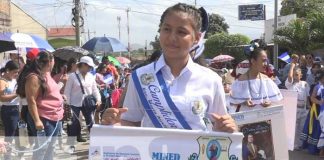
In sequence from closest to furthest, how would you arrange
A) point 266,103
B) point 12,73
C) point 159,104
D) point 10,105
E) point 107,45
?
point 159,104 < point 266,103 < point 10,105 < point 12,73 < point 107,45

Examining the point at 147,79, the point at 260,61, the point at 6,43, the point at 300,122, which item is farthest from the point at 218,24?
the point at 147,79

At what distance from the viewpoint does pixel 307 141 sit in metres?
8.70

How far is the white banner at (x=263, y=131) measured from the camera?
4215mm

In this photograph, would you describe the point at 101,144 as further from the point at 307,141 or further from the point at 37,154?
the point at 307,141

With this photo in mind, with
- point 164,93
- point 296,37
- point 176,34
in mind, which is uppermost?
point 176,34

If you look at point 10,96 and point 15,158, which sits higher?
point 10,96

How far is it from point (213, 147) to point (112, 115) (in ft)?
1.62

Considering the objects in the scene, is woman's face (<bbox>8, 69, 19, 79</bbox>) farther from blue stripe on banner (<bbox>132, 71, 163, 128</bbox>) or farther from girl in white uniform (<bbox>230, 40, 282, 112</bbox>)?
blue stripe on banner (<bbox>132, 71, 163, 128</bbox>)

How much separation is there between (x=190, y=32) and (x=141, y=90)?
0.37 meters

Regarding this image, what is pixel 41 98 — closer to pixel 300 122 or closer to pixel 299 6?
pixel 300 122

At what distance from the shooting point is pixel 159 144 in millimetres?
2326

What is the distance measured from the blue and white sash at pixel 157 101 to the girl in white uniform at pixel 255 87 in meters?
3.45

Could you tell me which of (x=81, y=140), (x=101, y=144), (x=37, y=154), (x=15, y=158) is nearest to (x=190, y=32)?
(x=101, y=144)

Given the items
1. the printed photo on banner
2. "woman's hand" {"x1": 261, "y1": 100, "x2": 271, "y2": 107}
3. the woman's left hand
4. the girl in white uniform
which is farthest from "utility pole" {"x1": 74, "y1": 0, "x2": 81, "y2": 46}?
the woman's left hand
